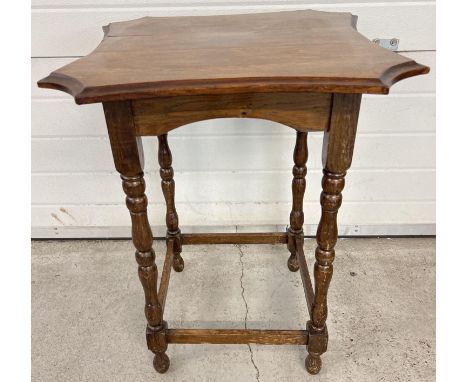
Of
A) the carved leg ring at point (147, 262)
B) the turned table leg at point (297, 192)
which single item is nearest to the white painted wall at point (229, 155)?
the turned table leg at point (297, 192)

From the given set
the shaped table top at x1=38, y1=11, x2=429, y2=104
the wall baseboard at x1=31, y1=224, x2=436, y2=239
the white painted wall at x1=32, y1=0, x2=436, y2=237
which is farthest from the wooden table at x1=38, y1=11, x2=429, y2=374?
the wall baseboard at x1=31, y1=224, x2=436, y2=239

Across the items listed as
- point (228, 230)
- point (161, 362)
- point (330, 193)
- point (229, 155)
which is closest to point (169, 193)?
point (229, 155)

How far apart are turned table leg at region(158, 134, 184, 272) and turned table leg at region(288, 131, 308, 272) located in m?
0.45

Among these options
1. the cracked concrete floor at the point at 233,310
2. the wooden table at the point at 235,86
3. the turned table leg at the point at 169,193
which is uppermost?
the wooden table at the point at 235,86

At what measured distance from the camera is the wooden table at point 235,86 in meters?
0.86

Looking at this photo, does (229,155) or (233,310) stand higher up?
(229,155)

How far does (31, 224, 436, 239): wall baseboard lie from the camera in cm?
197

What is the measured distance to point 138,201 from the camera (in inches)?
42.7

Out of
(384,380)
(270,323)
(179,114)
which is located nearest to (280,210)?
(270,323)

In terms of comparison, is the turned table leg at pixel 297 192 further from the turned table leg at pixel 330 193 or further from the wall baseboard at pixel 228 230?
the turned table leg at pixel 330 193

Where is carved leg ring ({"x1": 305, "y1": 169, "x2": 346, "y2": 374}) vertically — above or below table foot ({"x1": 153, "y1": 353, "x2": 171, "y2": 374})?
above

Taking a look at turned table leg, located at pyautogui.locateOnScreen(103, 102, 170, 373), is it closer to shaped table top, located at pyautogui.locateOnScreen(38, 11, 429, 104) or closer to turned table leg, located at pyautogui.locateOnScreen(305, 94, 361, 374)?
shaped table top, located at pyautogui.locateOnScreen(38, 11, 429, 104)

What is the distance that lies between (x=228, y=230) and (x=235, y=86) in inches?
47.5

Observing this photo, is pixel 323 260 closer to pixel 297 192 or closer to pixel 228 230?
pixel 297 192
